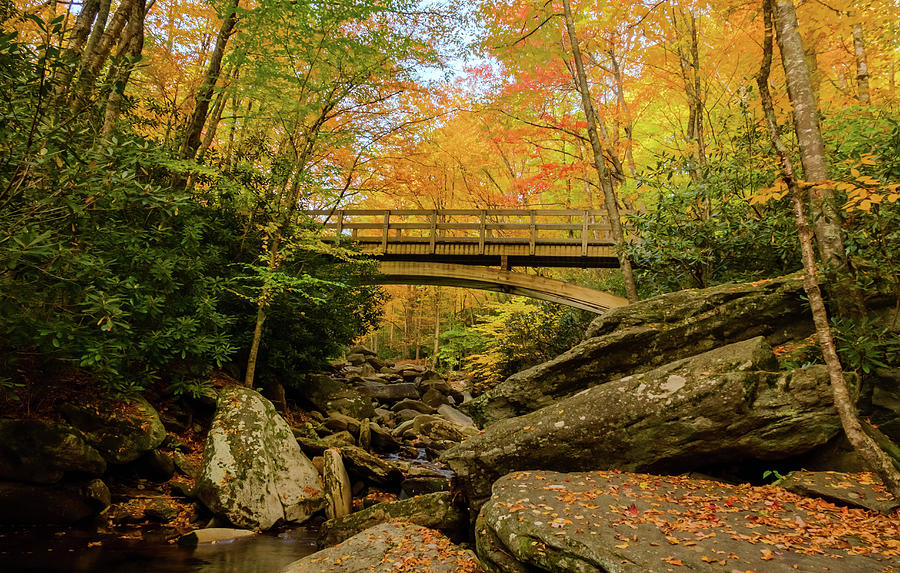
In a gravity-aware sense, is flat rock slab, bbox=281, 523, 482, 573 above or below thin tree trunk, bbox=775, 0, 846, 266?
below

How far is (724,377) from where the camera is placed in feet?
13.4

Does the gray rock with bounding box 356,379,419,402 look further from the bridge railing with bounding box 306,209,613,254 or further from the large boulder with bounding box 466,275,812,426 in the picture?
the large boulder with bounding box 466,275,812,426

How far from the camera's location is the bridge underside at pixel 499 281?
11180 mm

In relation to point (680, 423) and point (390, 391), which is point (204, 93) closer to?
point (680, 423)

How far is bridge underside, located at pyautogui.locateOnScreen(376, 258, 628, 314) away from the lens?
36.7ft

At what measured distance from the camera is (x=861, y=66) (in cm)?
845

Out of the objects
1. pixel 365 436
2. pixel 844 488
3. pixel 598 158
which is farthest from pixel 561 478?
pixel 365 436

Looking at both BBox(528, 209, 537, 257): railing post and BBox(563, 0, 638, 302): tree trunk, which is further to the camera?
BBox(528, 209, 537, 257): railing post

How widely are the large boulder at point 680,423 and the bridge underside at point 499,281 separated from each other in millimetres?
6677

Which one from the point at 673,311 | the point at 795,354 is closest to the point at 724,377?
the point at 795,354

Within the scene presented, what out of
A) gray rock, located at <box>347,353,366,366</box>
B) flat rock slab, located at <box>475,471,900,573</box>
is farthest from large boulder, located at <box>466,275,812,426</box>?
gray rock, located at <box>347,353,366,366</box>

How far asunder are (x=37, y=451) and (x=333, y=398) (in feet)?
20.2

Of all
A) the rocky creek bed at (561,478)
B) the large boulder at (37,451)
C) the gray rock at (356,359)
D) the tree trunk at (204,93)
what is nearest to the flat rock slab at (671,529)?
the rocky creek bed at (561,478)

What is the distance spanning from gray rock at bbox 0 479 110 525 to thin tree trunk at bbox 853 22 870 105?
13397 mm
